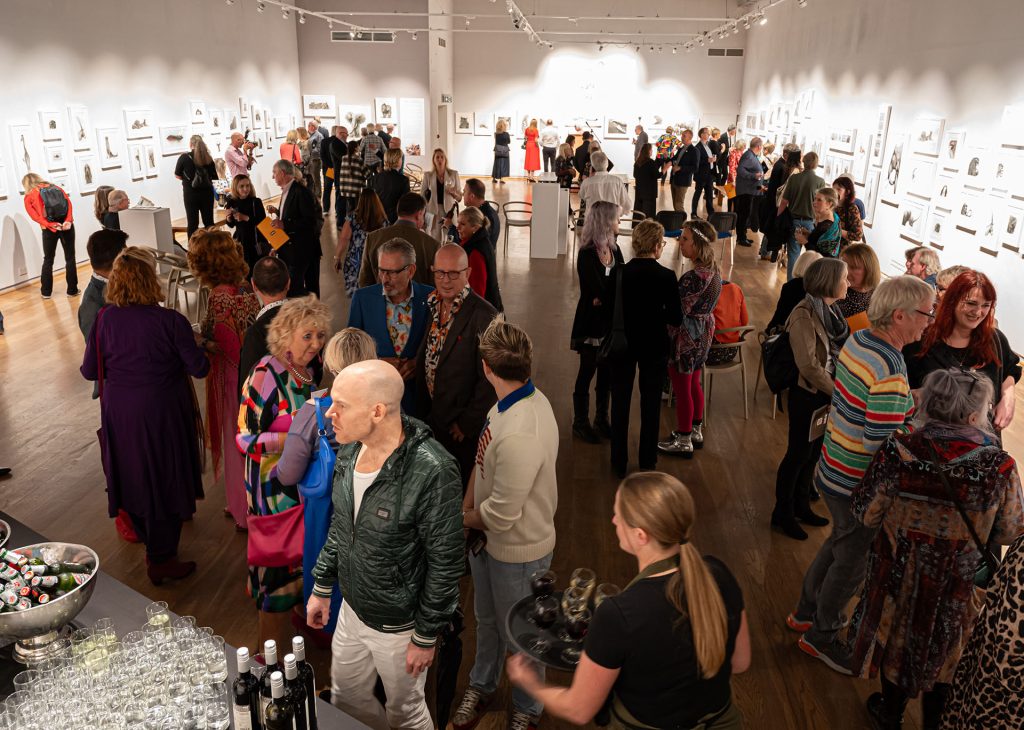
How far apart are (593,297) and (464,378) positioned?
1831 mm

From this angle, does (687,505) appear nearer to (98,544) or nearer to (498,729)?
(498,729)

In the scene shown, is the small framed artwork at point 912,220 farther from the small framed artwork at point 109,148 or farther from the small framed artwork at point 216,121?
the small framed artwork at point 216,121

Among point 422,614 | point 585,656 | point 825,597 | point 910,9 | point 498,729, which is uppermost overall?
point 910,9

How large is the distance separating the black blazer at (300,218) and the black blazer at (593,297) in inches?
144

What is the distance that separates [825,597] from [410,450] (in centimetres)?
223

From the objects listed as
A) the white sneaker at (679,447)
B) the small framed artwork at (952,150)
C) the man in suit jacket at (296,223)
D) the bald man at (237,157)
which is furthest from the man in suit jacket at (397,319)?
the bald man at (237,157)

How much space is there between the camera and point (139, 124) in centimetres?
1398

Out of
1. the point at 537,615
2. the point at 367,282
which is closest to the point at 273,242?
the point at 367,282

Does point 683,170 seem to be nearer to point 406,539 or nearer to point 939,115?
point 939,115

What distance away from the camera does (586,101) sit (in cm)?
2530

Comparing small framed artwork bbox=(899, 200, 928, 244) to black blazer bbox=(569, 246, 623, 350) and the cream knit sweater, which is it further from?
the cream knit sweater

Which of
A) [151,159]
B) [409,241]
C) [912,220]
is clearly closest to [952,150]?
[912,220]

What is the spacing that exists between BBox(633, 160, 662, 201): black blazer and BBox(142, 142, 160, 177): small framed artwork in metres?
8.87

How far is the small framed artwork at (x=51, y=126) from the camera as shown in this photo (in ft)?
36.4
